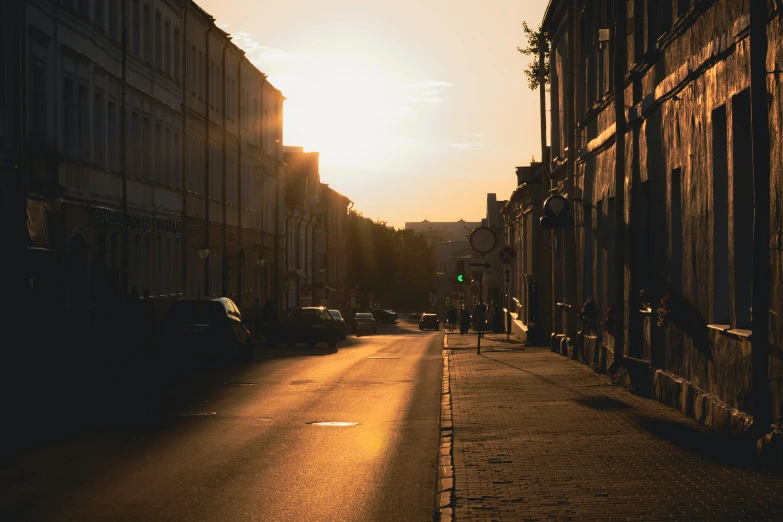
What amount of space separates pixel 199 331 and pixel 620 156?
399 inches

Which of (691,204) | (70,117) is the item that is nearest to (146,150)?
(70,117)

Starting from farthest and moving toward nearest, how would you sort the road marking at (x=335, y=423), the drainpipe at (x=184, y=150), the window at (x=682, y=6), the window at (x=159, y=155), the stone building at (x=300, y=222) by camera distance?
the stone building at (x=300, y=222) → the drainpipe at (x=184, y=150) → the window at (x=159, y=155) → the window at (x=682, y=6) → the road marking at (x=335, y=423)

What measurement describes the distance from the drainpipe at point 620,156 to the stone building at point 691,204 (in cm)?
3

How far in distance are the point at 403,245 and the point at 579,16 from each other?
147 meters

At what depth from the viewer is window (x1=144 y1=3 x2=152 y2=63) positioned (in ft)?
123

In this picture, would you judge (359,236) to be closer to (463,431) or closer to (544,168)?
(544,168)

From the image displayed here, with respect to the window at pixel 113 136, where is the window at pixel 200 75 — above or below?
above

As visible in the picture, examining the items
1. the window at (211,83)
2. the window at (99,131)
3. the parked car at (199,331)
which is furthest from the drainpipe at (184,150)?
the parked car at (199,331)

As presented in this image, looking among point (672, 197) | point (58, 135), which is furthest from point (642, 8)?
point (58, 135)

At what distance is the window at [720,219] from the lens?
13.4 meters

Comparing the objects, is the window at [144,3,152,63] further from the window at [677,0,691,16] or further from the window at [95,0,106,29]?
the window at [677,0,691,16]

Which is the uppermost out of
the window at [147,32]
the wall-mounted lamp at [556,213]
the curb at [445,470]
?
the window at [147,32]

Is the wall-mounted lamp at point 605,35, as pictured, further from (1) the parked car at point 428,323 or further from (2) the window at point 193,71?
(1) the parked car at point 428,323

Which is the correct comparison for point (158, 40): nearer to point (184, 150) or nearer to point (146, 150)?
point (146, 150)
